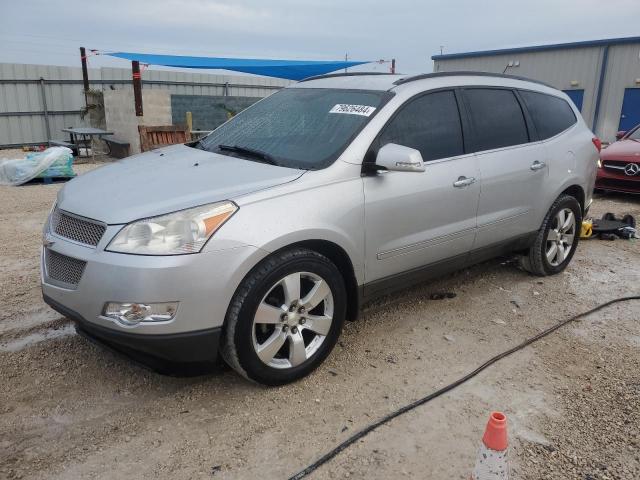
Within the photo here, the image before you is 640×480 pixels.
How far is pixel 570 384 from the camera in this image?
325cm

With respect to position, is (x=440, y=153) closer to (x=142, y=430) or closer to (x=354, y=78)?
(x=354, y=78)

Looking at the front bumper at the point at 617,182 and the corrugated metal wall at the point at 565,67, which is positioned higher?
the corrugated metal wall at the point at 565,67

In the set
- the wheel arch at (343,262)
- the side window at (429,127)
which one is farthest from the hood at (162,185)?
the side window at (429,127)

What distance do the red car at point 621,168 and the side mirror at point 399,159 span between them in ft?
22.1

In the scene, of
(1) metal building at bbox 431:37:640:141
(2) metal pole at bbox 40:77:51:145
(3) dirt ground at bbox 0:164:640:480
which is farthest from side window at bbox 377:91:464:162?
(1) metal building at bbox 431:37:640:141

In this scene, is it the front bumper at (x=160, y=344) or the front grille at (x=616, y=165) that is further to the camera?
the front grille at (x=616, y=165)

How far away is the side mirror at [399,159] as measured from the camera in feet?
10.2

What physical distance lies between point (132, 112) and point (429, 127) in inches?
435

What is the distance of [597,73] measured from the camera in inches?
845

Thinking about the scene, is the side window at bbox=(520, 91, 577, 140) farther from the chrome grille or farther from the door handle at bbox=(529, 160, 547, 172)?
the chrome grille

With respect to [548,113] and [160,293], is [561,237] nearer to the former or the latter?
[548,113]

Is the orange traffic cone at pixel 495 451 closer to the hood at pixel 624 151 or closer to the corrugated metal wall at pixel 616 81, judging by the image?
the hood at pixel 624 151

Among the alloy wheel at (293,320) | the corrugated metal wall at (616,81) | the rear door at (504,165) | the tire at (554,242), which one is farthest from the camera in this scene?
the corrugated metal wall at (616,81)

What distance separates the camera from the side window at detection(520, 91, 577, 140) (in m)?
4.72
